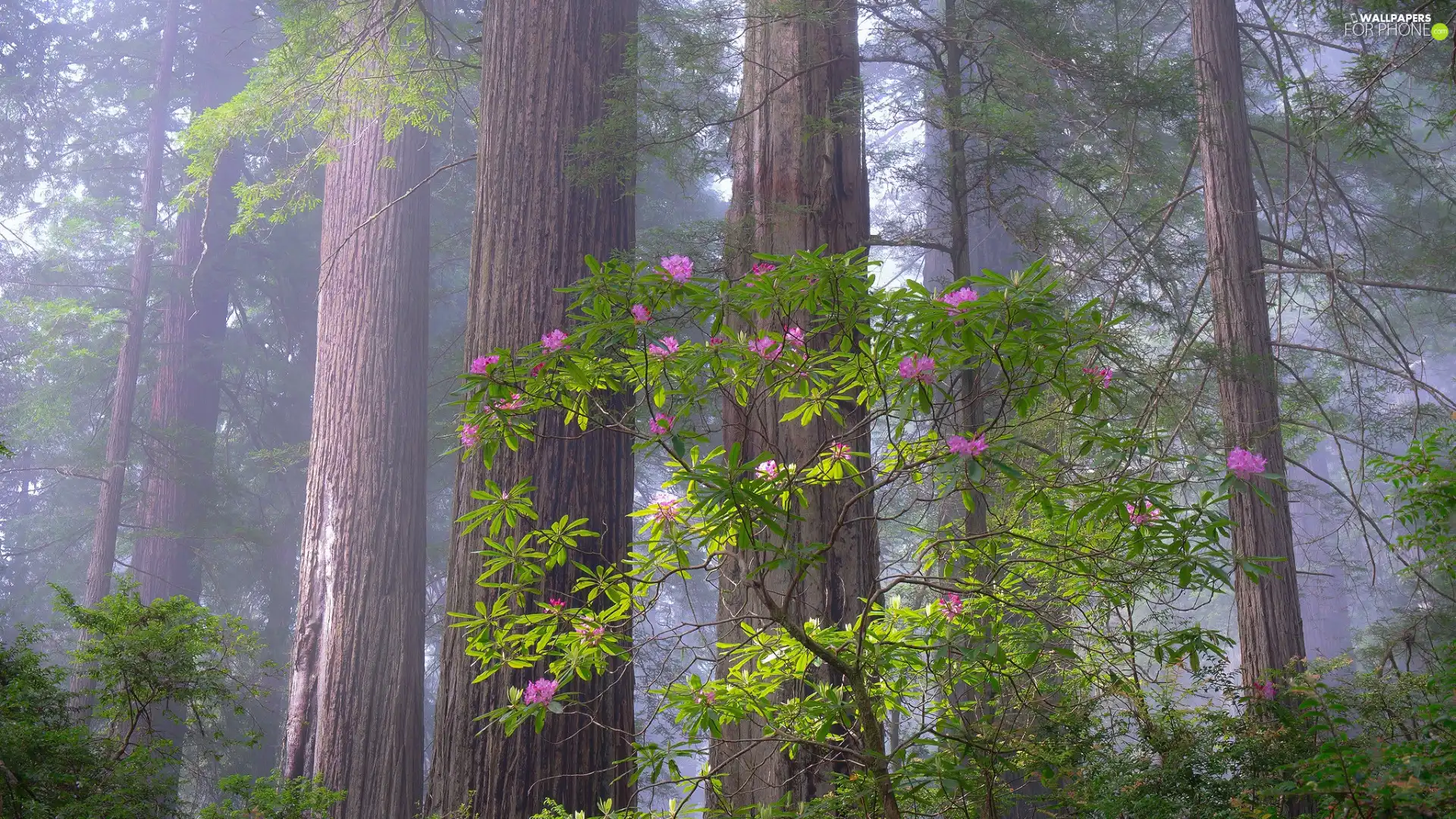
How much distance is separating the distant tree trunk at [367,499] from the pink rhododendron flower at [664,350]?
3.84m

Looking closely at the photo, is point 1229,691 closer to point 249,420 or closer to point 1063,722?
point 1063,722

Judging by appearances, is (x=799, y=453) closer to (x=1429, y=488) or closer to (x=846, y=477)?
(x=846, y=477)

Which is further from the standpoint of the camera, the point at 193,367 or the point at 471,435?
the point at 193,367

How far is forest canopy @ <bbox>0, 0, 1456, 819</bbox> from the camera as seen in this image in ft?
8.38

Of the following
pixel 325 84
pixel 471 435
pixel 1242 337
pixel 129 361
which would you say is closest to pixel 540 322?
pixel 471 435

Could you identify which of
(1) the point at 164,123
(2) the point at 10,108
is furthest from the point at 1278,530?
(2) the point at 10,108

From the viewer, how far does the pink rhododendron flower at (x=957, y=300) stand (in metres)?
2.29

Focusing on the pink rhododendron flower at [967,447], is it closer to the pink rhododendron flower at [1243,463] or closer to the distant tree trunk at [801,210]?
the pink rhododendron flower at [1243,463]

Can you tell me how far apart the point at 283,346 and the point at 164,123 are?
429 centimetres

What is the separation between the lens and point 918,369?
2367 millimetres

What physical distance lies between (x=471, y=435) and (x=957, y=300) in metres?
1.41

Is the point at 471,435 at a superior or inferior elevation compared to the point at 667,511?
superior

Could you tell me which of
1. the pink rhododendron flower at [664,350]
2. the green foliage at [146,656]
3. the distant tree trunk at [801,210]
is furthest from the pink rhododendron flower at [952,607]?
the green foliage at [146,656]

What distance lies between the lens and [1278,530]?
537cm
